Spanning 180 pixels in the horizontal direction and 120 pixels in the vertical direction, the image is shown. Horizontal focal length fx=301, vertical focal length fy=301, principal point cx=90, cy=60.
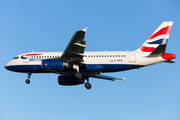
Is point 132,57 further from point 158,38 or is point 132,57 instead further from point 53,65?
point 53,65

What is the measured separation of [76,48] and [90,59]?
14.0 ft

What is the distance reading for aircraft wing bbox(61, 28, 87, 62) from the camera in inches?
1273

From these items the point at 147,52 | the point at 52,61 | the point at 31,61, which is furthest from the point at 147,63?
the point at 31,61

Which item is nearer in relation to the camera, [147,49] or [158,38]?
[147,49]

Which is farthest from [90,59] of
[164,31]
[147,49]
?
[164,31]

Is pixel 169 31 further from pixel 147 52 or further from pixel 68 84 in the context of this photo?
pixel 68 84

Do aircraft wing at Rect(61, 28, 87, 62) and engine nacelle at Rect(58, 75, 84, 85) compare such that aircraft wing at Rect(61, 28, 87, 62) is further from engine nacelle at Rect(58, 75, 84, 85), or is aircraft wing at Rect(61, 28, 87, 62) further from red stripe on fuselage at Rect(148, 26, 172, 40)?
red stripe on fuselage at Rect(148, 26, 172, 40)

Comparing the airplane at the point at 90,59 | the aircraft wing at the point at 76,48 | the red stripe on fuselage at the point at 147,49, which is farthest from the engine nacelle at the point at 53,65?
the red stripe on fuselage at the point at 147,49

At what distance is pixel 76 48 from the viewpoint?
113 feet

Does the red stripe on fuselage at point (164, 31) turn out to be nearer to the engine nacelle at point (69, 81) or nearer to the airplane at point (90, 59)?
the airplane at point (90, 59)

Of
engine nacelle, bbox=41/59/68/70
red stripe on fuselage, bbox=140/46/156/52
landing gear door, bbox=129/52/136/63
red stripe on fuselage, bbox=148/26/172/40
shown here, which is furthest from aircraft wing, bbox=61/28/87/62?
red stripe on fuselage, bbox=148/26/172/40

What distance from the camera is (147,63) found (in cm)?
3659

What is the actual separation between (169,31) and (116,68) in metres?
8.33

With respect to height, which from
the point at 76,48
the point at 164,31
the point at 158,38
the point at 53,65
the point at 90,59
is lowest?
the point at 53,65
